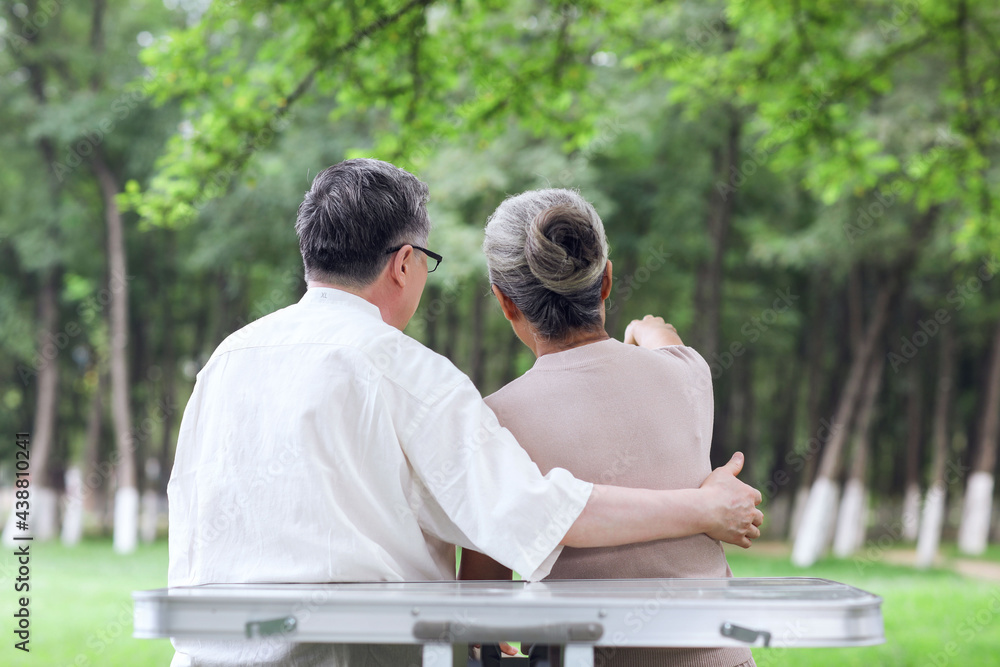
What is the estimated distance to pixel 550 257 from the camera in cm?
238

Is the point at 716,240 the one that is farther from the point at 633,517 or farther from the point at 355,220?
the point at 633,517

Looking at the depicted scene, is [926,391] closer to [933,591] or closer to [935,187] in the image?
[933,591]

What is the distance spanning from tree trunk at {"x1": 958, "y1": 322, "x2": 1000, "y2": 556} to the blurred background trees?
68mm

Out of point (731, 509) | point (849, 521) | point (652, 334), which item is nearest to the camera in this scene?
point (731, 509)

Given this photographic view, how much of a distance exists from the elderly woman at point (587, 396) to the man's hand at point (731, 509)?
0.08 metres

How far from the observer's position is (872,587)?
37.0ft

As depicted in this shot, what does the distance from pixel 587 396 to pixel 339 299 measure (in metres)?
0.70

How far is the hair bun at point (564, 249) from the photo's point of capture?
2.38m

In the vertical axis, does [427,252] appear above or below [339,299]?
above

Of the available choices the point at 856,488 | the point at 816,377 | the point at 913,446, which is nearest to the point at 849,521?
the point at 856,488

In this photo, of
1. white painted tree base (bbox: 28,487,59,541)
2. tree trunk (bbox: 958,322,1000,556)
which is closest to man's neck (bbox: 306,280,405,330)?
tree trunk (bbox: 958,322,1000,556)

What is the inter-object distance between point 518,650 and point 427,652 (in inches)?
42.1
